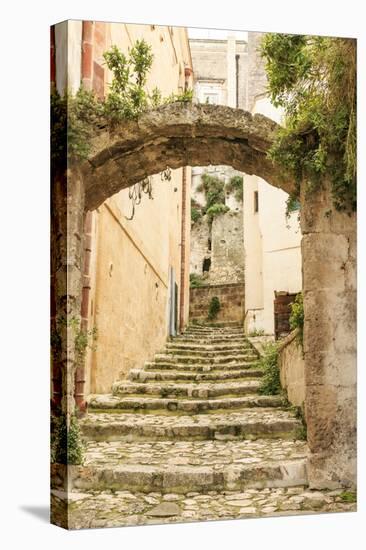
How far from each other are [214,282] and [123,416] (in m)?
1.20

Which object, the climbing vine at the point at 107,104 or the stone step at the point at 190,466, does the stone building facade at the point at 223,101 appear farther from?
the stone step at the point at 190,466

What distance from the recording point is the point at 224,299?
6.89 m

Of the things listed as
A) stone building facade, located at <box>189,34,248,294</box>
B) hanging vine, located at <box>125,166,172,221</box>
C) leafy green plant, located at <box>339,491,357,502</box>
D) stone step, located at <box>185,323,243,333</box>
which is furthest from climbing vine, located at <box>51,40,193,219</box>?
leafy green plant, located at <box>339,491,357,502</box>

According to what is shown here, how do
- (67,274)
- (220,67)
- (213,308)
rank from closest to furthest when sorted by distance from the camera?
(67,274) < (220,67) < (213,308)

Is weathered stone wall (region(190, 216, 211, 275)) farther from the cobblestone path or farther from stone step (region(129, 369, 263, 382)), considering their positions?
stone step (region(129, 369, 263, 382))

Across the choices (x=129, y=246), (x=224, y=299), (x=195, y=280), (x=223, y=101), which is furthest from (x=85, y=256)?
(x=223, y=101)

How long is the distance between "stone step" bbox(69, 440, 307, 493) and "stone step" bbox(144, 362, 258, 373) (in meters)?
0.56

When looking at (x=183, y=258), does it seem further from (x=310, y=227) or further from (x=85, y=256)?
(x=85, y=256)

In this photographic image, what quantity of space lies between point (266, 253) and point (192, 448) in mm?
1573

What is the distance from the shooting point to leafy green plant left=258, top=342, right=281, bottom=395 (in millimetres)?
6891

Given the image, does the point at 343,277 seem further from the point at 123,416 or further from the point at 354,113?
the point at 123,416

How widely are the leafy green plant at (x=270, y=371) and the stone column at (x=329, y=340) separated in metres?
0.23

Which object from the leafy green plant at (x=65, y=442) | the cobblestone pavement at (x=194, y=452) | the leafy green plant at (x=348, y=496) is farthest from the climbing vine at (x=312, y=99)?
the leafy green plant at (x=65, y=442)

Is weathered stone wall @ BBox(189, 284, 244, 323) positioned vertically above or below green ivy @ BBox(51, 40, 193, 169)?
below
